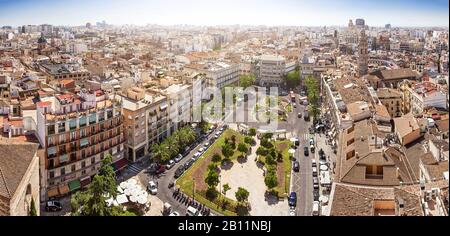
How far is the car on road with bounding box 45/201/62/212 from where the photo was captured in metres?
5.12

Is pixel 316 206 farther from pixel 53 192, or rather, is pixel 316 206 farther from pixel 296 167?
pixel 53 192

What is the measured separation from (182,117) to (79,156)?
2645 mm

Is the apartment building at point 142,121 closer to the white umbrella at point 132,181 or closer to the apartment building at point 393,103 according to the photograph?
the white umbrella at point 132,181

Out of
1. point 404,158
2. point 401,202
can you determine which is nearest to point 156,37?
point 404,158

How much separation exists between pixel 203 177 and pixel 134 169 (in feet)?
3.64

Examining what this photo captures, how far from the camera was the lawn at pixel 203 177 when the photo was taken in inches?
205

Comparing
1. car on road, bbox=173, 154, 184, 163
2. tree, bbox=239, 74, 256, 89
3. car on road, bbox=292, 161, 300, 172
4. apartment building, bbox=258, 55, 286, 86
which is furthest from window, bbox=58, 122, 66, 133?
apartment building, bbox=258, 55, 286, 86

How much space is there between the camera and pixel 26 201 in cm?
362

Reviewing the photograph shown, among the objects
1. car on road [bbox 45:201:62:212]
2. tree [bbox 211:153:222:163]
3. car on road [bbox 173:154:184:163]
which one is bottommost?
car on road [bbox 45:201:62:212]

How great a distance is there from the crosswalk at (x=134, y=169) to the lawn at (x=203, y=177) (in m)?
0.72

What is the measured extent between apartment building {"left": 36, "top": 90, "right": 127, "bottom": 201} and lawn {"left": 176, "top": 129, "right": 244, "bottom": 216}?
107 centimetres

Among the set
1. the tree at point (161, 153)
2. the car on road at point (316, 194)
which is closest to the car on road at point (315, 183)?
the car on road at point (316, 194)

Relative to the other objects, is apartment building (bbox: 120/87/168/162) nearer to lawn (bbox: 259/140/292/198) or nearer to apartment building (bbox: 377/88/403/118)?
lawn (bbox: 259/140/292/198)
